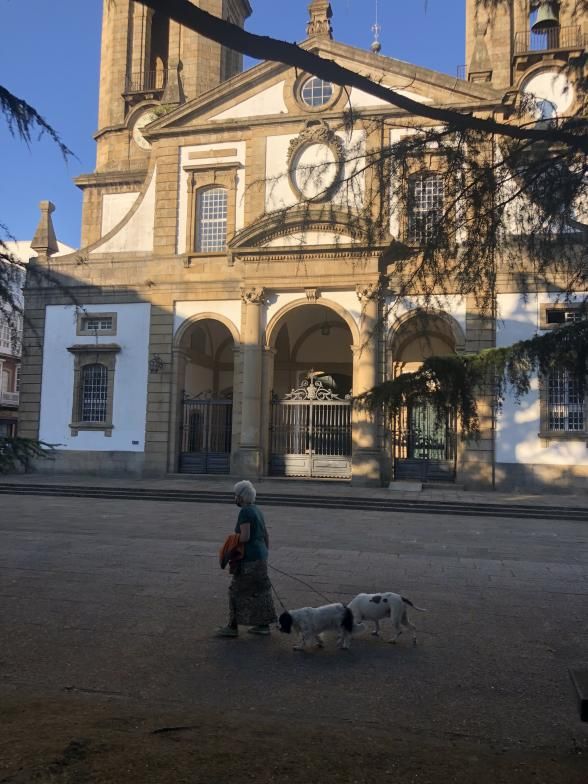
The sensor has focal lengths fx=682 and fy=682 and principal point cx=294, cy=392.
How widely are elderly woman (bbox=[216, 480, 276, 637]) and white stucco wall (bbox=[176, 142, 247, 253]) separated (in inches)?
718

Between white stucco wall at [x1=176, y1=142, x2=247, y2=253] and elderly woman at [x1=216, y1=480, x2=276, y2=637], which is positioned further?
white stucco wall at [x1=176, y1=142, x2=247, y2=253]

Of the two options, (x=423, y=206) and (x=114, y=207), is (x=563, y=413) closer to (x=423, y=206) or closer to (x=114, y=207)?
(x=423, y=206)

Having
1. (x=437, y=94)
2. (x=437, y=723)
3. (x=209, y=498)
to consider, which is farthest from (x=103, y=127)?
(x=437, y=723)

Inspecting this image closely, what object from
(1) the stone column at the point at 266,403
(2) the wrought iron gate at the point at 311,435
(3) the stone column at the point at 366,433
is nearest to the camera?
(3) the stone column at the point at 366,433

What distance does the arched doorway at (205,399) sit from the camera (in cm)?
2333

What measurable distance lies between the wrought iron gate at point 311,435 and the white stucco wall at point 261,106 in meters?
9.31

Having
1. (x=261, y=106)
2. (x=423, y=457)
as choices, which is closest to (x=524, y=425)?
(x=423, y=457)

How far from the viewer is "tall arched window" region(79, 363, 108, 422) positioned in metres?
23.8

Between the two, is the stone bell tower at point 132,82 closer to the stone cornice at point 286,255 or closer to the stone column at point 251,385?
the stone cornice at point 286,255

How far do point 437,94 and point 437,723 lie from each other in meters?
21.5

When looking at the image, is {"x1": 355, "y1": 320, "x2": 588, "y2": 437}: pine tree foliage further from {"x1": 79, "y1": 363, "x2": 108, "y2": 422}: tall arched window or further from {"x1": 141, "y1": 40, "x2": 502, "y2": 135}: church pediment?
{"x1": 79, "y1": 363, "x2": 108, "y2": 422}: tall arched window

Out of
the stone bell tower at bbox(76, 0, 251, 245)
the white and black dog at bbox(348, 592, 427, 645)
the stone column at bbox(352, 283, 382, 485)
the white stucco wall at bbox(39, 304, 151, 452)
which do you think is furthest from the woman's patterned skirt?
the stone bell tower at bbox(76, 0, 251, 245)

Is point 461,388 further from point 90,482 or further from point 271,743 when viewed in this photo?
point 90,482

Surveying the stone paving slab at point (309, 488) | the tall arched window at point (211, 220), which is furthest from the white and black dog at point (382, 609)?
the tall arched window at point (211, 220)
